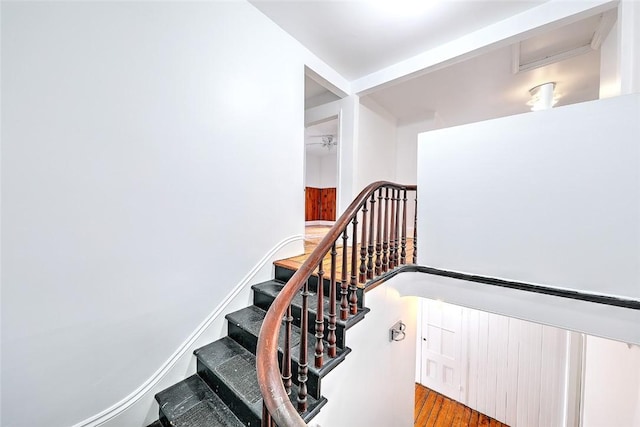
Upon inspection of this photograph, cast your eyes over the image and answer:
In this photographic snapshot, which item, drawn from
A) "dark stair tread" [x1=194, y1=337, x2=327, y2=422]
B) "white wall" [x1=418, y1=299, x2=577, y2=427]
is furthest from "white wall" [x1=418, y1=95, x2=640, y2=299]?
"white wall" [x1=418, y1=299, x2=577, y2=427]

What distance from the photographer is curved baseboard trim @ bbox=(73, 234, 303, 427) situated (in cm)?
137

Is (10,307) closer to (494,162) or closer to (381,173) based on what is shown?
(494,162)

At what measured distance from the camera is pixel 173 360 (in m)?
1.65

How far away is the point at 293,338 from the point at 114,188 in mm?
1452

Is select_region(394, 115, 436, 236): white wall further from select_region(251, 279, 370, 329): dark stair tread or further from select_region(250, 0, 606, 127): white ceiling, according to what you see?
select_region(251, 279, 370, 329): dark stair tread

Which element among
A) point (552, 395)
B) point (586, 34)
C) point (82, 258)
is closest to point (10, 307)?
point (82, 258)

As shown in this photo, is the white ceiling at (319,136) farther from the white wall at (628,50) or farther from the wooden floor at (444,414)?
the wooden floor at (444,414)

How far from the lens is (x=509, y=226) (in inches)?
68.7

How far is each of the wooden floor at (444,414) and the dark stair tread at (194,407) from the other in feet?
11.7

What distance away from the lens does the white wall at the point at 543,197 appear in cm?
142

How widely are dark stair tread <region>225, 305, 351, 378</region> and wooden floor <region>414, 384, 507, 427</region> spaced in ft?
10.9

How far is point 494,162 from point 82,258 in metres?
2.66

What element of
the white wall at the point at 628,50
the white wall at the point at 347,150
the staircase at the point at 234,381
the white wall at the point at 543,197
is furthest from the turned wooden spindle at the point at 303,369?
the white wall at the point at 628,50

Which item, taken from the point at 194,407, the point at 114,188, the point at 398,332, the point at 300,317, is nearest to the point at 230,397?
the point at 194,407
